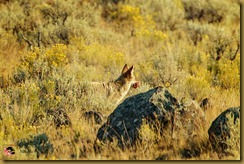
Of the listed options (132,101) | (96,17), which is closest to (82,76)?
(132,101)

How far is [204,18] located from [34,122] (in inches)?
808

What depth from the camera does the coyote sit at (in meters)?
10.3

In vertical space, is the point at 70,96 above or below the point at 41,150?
above

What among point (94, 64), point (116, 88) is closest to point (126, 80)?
point (116, 88)

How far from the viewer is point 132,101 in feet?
23.4

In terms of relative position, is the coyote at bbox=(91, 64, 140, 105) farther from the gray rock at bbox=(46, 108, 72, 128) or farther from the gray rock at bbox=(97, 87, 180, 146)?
the gray rock at bbox=(97, 87, 180, 146)

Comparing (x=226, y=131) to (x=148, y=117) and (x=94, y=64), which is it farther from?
(x=94, y=64)

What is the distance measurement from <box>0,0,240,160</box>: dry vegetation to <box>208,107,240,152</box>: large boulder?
168 millimetres

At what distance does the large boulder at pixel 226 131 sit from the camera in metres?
6.14

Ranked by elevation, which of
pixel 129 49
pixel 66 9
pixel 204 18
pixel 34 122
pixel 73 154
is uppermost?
pixel 204 18

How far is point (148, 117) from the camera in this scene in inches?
268

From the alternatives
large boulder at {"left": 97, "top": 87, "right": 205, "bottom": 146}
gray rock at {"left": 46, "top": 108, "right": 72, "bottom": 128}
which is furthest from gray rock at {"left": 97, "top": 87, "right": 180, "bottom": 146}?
gray rock at {"left": 46, "top": 108, "right": 72, "bottom": 128}

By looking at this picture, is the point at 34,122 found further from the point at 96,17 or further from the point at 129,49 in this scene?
the point at 96,17

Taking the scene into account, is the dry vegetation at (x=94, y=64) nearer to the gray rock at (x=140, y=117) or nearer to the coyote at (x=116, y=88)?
the gray rock at (x=140, y=117)
